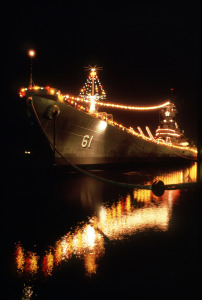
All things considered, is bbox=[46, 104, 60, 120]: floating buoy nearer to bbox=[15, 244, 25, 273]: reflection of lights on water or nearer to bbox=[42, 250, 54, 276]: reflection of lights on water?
bbox=[15, 244, 25, 273]: reflection of lights on water

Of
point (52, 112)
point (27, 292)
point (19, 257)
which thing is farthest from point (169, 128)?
point (27, 292)

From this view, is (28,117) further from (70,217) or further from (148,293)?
(148,293)

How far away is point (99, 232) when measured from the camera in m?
4.90

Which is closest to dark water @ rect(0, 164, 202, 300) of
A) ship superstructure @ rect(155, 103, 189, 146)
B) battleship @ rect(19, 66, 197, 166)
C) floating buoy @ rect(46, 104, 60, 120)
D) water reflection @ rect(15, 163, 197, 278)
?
water reflection @ rect(15, 163, 197, 278)

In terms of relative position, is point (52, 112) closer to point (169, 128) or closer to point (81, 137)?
point (81, 137)

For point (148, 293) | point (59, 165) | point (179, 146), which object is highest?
point (179, 146)

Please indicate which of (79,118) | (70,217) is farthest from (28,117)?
(70,217)

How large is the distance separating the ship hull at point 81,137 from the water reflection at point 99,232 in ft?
22.6

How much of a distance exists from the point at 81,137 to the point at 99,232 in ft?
45.8

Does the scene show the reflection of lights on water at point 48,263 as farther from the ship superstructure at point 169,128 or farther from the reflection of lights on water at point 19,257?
the ship superstructure at point 169,128

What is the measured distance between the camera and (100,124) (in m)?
19.6

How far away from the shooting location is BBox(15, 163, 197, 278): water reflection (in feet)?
11.7

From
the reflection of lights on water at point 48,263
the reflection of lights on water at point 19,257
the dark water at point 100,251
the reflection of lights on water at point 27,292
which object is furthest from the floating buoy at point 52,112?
the reflection of lights on water at point 27,292

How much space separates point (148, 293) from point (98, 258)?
1021 mm
